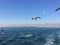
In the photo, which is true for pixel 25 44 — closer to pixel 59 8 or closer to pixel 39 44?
pixel 39 44

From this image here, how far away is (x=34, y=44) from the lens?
5997 centimetres

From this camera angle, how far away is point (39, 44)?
58.9 metres

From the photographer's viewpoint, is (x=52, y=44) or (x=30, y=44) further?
(x=30, y=44)

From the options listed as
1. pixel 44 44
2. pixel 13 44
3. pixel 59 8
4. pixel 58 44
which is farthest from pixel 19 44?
pixel 59 8

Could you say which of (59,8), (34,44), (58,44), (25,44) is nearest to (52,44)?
(58,44)

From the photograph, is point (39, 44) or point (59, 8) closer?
point (59, 8)

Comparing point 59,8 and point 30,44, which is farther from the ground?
point 59,8

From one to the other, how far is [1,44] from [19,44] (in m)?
8.45

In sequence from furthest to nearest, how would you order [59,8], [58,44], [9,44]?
[9,44] → [58,44] → [59,8]

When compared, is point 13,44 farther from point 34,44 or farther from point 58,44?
point 58,44

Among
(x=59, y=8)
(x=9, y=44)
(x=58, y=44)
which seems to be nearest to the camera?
(x=59, y=8)

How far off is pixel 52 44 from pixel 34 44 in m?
7.79

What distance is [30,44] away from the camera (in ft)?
200

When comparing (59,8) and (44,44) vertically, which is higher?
(59,8)
